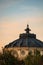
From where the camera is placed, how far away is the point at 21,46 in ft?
254

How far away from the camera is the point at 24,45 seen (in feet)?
254

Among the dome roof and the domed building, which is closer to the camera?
the domed building

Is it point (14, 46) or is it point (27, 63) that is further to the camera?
point (14, 46)

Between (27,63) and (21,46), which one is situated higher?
(21,46)

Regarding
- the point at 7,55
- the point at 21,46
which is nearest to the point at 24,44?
the point at 21,46

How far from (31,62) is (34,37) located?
27977mm

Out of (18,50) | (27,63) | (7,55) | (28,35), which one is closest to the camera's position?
(27,63)

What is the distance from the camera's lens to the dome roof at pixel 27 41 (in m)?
78.3

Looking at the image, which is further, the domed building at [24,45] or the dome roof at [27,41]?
the dome roof at [27,41]

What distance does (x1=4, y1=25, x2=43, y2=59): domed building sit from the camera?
75312 mm

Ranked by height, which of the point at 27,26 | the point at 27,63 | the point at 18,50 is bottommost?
the point at 27,63

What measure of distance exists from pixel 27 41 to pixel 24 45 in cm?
312

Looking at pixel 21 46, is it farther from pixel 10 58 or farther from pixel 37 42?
pixel 10 58

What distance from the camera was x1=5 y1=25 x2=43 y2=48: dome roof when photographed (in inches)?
3083
